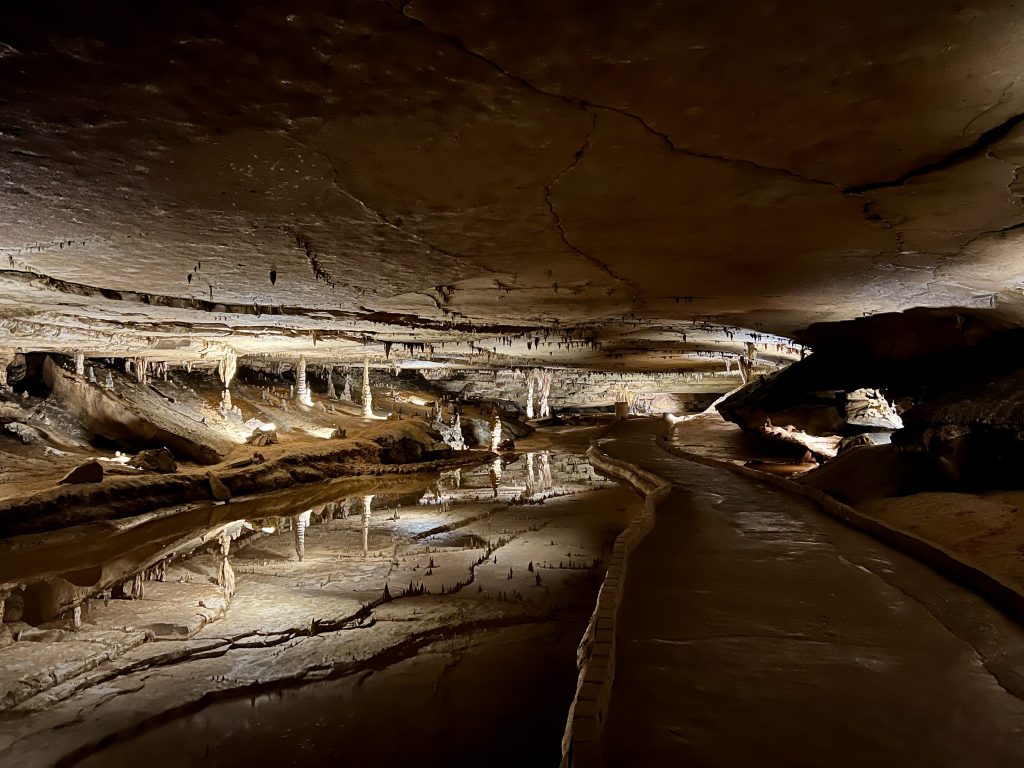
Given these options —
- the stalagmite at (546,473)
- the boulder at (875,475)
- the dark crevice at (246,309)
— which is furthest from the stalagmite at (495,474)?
the boulder at (875,475)

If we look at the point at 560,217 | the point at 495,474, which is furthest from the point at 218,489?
the point at 560,217

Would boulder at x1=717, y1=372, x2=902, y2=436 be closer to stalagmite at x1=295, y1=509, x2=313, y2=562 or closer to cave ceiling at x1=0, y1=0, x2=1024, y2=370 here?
cave ceiling at x1=0, y1=0, x2=1024, y2=370

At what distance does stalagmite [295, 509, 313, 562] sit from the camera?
293 inches

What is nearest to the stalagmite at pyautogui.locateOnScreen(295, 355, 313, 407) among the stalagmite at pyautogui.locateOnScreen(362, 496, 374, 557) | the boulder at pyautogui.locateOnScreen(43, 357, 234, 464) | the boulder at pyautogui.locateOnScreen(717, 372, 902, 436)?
the boulder at pyautogui.locateOnScreen(43, 357, 234, 464)

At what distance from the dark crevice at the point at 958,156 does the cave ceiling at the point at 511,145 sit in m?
0.02

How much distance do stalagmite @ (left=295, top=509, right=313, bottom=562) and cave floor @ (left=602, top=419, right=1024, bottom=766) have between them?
187 inches

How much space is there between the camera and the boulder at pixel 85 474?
9383 millimetres

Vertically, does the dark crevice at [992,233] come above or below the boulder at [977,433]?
above

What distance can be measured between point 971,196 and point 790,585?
2.92 meters

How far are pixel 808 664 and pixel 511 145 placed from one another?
315 cm

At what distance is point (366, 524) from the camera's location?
9070mm

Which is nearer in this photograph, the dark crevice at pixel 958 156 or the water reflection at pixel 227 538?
the dark crevice at pixel 958 156

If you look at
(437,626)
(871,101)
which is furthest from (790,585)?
(871,101)

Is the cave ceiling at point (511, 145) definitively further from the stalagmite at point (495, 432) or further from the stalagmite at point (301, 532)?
the stalagmite at point (495, 432)
